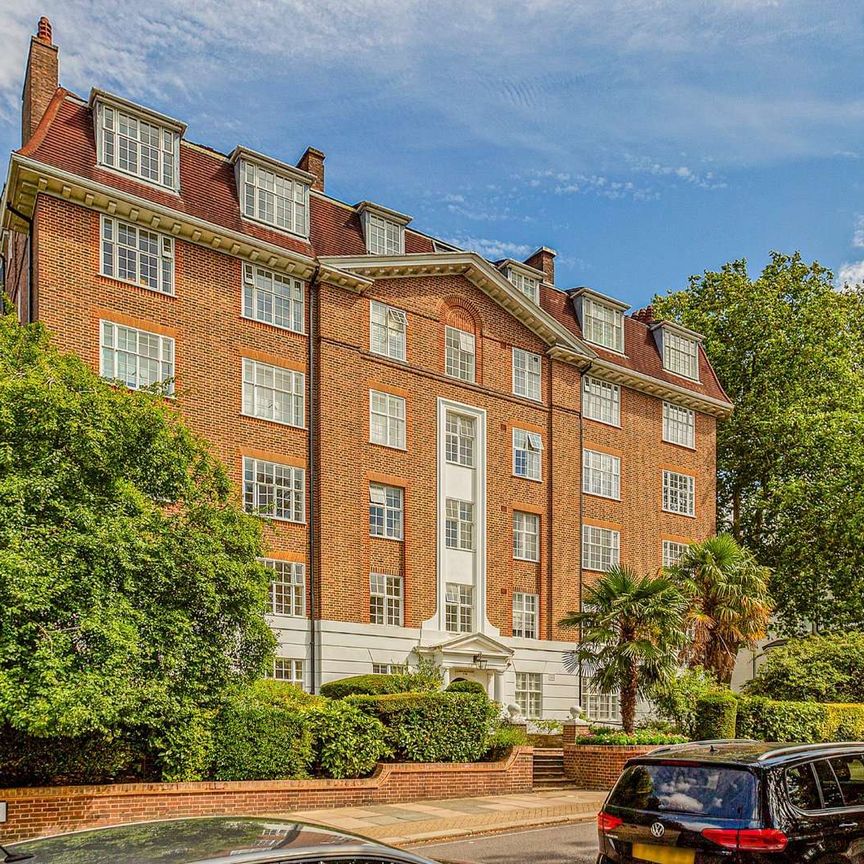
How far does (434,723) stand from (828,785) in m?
13.0

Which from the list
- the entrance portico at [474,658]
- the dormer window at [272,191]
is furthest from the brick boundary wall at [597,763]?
the dormer window at [272,191]

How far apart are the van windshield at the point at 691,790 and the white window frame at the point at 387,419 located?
20736 mm

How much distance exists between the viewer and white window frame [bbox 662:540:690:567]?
37906 millimetres

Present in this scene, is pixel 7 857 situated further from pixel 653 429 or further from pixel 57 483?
pixel 653 429

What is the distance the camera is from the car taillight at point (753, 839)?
7.82 m

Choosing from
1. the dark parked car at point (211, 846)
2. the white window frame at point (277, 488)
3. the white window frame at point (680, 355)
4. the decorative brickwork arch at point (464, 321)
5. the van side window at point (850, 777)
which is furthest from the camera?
the white window frame at point (680, 355)

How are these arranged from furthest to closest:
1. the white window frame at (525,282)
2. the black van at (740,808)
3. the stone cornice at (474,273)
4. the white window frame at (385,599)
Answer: the white window frame at (525,282) < the stone cornice at (474,273) < the white window frame at (385,599) < the black van at (740,808)

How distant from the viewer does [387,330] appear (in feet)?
99.0

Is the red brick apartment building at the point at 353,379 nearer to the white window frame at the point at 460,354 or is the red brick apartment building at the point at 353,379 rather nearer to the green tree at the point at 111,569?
the white window frame at the point at 460,354

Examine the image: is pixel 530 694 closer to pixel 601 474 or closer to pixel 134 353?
pixel 601 474

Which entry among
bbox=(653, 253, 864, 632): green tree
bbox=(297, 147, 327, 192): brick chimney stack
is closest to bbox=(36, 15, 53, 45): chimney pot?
bbox=(297, 147, 327, 192): brick chimney stack

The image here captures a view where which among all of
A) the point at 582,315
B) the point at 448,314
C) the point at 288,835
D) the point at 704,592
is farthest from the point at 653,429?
the point at 288,835

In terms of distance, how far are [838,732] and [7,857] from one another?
2864 centimetres

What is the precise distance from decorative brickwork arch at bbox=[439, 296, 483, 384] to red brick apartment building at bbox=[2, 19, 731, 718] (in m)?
0.07
